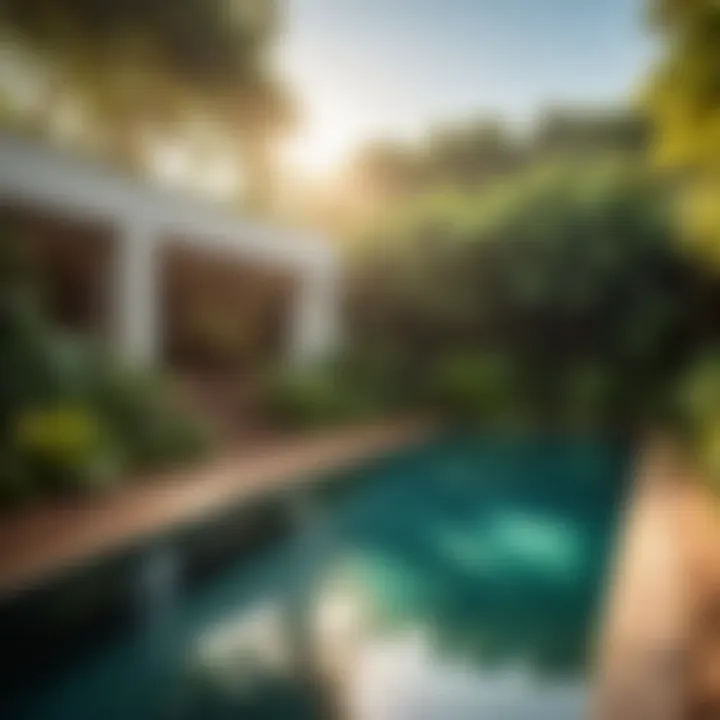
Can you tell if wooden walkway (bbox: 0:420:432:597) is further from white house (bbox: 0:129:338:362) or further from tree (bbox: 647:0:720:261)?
tree (bbox: 647:0:720:261)

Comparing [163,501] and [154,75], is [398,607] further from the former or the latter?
[154,75]

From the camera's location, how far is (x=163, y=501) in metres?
3.68

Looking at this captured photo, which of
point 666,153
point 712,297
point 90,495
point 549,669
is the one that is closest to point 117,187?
point 90,495

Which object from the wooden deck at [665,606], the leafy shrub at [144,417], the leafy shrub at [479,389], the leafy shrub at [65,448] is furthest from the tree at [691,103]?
the leafy shrub at [65,448]

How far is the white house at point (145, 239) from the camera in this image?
2961 millimetres

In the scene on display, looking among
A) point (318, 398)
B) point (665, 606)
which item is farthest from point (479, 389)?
point (665, 606)

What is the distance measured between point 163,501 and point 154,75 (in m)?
1.80

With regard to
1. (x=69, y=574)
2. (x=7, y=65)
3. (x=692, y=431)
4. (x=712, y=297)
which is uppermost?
(x=7, y=65)

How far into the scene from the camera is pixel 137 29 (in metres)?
3.09

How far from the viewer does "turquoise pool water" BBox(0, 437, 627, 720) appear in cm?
248

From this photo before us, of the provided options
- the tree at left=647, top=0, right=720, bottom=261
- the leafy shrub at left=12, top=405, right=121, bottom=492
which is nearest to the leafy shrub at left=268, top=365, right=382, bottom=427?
→ the leafy shrub at left=12, top=405, right=121, bottom=492

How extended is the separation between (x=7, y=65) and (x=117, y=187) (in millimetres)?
551

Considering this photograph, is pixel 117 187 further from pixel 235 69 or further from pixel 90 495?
pixel 90 495

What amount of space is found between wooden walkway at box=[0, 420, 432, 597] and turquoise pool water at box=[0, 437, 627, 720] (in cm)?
14
